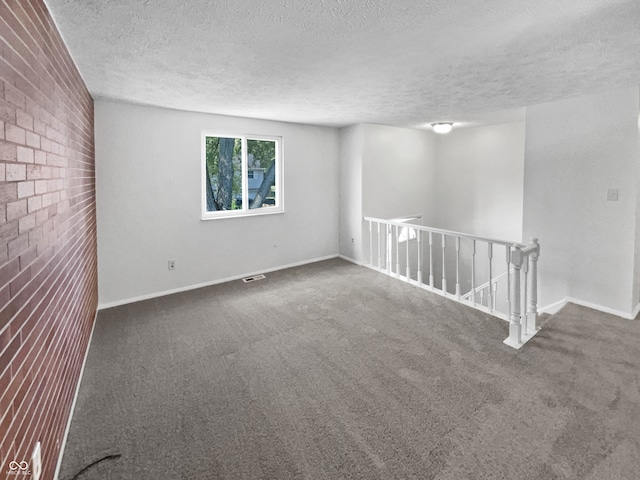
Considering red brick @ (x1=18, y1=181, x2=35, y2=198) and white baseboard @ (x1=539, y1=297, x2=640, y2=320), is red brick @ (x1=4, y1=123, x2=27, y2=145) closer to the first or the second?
red brick @ (x1=18, y1=181, x2=35, y2=198)

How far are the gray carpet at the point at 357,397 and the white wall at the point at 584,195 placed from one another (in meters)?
0.44

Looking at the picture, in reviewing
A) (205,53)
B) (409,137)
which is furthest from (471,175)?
(205,53)

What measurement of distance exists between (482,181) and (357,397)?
4806 millimetres

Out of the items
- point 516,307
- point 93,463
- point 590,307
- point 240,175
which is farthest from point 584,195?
point 93,463

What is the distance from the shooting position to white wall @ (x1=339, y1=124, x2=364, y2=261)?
5.18m

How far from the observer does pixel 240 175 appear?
4.69 meters

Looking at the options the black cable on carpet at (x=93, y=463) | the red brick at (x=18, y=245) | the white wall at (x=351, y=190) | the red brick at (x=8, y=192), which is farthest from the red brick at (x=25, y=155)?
the white wall at (x=351, y=190)

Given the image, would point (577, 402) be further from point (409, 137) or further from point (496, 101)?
point (409, 137)

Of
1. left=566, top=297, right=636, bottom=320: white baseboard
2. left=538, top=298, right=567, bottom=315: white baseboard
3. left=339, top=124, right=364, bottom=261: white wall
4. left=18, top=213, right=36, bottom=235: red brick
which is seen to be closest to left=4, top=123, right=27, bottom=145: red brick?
left=18, top=213, right=36, bottom=235: red brick

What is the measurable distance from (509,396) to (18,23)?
122 inches

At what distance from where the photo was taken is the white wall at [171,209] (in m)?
3.61

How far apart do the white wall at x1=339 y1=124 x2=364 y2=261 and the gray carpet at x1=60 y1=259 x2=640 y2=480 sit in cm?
209

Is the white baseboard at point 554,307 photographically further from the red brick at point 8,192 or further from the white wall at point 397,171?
the red brick at point 8,192

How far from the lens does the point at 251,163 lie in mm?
4797
